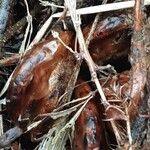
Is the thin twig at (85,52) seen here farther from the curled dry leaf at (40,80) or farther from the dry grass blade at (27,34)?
the dry grass blade at (27,34)

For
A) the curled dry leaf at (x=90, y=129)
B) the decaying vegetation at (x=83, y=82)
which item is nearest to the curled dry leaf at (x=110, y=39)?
the decaying vegetation at (x=83, y=82)

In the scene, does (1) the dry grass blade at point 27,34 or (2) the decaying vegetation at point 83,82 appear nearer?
(2) the decaying vegetation at point 83,82

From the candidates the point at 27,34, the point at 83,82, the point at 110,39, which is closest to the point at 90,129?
the point at 83,82

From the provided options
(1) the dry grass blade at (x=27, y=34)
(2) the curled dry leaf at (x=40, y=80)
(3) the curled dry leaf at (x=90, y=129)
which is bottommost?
(3) the curled dry leaf at (x=90, y=129)

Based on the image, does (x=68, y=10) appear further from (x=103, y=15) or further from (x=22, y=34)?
(x=22, y=34)

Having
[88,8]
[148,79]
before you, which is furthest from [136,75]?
[88,8]

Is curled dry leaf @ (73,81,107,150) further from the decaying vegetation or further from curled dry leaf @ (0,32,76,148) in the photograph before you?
curled dry leaf @ (0,32,76,148)

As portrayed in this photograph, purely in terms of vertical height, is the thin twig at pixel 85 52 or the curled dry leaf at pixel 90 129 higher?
the thin twig at pixel 85 52

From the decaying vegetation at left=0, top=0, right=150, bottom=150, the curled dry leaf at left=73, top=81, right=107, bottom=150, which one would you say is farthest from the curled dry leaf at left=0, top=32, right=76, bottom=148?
the curled dry leaf at left=73, top=81, right=107, bottom=150

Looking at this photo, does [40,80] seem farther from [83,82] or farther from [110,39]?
[110,39]
